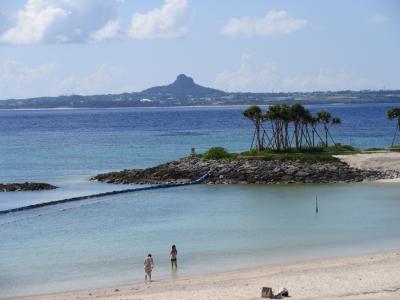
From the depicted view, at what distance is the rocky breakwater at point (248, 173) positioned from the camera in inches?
2591

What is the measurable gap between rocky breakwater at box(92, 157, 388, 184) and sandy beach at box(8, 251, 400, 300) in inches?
1233

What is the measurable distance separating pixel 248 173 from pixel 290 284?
3759 centimetres

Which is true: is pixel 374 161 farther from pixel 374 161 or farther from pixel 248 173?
pixel 248 173

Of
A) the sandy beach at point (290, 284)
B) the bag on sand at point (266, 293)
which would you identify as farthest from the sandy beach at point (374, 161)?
the bag on sand at point (266, 293)

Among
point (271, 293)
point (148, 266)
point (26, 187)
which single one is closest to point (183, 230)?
point (148, 266)

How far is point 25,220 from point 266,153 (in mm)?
28185

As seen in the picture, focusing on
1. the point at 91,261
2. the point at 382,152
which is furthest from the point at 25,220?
the point at 382,152

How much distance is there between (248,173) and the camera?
221 feet

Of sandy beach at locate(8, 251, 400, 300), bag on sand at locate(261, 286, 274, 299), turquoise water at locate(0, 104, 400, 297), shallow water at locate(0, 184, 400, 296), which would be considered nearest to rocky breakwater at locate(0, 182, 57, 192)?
turquoise water at locate(0, 104, 400, 297)

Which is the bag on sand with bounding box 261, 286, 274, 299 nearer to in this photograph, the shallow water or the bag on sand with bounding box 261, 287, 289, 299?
the bag on sand with bounding box 261, 287, 289, 299

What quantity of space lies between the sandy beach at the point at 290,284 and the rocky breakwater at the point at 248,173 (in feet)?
103

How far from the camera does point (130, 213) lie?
52312 millimetres

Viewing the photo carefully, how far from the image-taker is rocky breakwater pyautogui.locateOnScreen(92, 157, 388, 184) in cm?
6581

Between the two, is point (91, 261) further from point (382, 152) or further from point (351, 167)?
point (382, 152)
